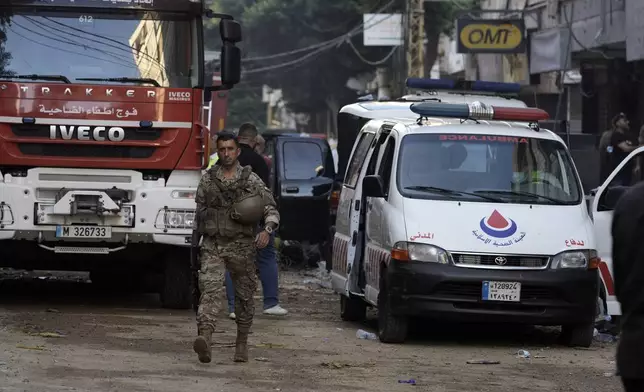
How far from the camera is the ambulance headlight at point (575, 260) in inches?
442

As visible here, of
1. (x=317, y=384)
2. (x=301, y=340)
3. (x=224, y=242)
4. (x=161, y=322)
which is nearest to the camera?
(x=317, y=384)

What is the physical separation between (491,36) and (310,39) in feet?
80.1

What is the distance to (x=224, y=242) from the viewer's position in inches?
388

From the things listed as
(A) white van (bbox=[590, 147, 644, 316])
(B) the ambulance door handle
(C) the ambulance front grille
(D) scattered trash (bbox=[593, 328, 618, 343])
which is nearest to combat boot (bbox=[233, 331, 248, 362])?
(C) the ambulance front grille

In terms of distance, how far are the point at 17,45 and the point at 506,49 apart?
1774cm

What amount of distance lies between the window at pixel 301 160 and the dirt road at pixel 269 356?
798cm

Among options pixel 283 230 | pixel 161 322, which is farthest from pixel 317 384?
pixel 283 230

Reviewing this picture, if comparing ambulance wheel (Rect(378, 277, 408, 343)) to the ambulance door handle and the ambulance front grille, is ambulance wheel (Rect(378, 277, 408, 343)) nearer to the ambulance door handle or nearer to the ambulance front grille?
the ambulance front grille

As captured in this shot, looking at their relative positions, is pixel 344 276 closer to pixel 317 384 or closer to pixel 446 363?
pixel 446 363

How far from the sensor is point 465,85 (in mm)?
18188

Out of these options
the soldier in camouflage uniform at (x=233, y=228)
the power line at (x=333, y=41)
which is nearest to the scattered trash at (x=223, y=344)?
the soldier in camouflage uniform at (x=233, y=228)

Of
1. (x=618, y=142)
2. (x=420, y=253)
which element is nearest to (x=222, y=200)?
(x=420, y=253)

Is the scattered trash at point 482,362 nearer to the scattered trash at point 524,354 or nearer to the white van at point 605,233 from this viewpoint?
the scattered trash at point 524,354

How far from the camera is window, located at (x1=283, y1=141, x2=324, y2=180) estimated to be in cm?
2205
